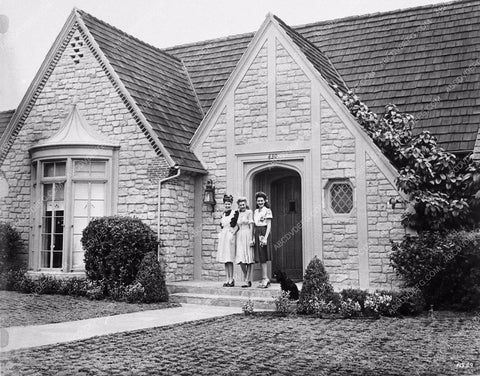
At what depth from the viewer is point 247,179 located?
547 inches

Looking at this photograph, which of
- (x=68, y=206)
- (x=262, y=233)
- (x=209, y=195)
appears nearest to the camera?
(x=262, y=233)

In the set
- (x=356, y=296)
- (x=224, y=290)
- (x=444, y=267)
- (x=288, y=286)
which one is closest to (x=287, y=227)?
(x=224, y=290)

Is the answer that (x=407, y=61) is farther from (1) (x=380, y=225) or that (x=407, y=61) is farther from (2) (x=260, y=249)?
(2) (x=260, y=249)

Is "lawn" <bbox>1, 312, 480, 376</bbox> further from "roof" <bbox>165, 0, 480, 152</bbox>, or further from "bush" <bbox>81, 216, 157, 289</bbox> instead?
"roof" <bbox>165, 0, 480, 152</bbox>

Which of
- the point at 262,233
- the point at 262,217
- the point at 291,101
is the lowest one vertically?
the point at 262,233

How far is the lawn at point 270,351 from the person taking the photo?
5969mm

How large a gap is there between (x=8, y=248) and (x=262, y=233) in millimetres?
6407

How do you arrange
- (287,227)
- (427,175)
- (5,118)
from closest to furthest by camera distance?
(427,175) < (287,227) < (5,118)

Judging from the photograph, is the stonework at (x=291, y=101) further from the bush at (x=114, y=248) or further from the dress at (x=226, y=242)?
the bush at (x=114, y=248)

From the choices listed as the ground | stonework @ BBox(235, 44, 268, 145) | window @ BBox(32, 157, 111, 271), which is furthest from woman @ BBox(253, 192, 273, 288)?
window @ BBox(32, 157, 111, 271)

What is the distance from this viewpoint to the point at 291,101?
13.6 m

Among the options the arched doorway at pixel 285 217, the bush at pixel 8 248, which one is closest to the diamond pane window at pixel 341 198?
the arched doorway at pixel 285 217

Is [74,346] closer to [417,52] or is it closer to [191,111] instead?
[191,111]

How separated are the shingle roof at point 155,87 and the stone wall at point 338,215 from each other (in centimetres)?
318
